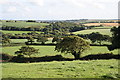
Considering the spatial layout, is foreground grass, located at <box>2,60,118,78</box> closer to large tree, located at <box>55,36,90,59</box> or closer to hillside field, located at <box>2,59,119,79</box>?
hillside field, located at <box>2,59,119,79</box>

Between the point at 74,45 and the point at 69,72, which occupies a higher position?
the point at 74,45

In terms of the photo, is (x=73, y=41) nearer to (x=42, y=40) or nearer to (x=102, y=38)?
(x=102, y=38)

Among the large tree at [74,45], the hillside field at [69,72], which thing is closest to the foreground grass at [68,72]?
the hillside field at [69,72]

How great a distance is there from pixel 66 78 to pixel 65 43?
33.4 meters

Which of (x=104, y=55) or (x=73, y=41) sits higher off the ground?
(x=73, y=41)

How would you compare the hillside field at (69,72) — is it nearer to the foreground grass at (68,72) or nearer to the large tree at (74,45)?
the foreground grass at (68,72)

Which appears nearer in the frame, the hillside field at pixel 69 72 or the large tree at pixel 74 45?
the hillside field at pixel 69 72

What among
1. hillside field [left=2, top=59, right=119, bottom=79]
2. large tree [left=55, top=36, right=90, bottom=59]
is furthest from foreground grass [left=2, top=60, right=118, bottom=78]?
large tree [left=55, top=36, right=90, bottom=59]

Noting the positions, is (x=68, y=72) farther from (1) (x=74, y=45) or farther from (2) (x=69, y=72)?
(1) (x=74, y=45)

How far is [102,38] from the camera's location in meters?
82.2

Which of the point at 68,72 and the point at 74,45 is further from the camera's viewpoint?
the point at 74,45

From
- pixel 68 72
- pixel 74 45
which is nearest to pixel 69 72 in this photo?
pixel 68 72

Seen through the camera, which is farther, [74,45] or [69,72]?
[74,45]

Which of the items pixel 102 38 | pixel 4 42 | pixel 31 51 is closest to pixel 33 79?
pixel 31 51
